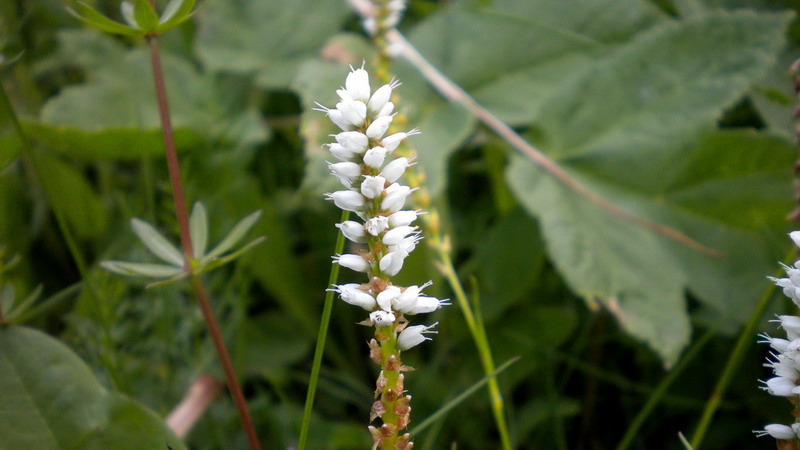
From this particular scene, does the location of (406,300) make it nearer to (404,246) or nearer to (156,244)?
(404,246)

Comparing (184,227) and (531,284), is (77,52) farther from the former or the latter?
(531,284)

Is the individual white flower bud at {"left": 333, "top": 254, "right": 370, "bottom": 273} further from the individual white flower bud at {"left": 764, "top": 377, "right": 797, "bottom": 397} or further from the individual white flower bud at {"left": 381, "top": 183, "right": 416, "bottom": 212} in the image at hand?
the individual white flower bud at {"left": 764, "top": 377, "right": 797, "bottom": 397}

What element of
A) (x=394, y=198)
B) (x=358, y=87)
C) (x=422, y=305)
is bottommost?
(x=422, y=305)

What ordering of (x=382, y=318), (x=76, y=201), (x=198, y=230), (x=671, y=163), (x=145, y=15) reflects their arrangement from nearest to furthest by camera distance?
(x=382, y=318) → (x=145, y=15) → (x=198, y=230) → (x=671, y=163) → (x=76, y=201)

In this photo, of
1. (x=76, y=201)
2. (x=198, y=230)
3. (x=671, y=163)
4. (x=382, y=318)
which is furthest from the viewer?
(x=76, y=201)

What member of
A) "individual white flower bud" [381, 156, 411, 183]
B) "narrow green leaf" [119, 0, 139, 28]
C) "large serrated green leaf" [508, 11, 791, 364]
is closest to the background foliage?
"large serrated green leaf" [508, 11, 791, 364]

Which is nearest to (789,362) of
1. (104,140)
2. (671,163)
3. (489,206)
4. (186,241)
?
(186,241)

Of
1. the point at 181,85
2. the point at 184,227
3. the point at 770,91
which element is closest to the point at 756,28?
the point at 770,91
